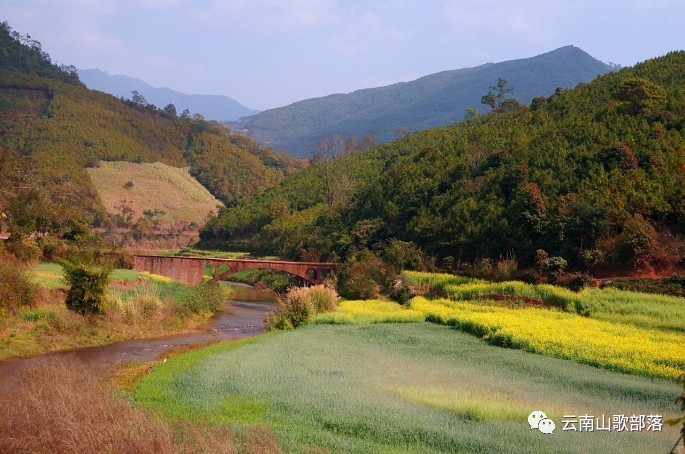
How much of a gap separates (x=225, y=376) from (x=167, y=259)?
1498 inches

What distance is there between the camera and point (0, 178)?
51531mm

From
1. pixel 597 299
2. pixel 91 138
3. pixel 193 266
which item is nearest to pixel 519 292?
pixel 597 299

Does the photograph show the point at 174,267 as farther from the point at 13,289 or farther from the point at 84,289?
the point at 13,289

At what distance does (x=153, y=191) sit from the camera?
404ft

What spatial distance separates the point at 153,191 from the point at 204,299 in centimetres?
8431

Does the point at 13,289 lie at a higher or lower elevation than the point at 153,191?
lower

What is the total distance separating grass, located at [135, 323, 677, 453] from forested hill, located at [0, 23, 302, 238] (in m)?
57.2

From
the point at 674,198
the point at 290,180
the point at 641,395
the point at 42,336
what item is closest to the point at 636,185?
the point at 674,198

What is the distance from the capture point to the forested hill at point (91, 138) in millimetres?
106938

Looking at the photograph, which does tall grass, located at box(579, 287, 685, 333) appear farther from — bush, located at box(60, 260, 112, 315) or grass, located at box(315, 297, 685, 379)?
bush, located at box(60, 260, 112, 315)

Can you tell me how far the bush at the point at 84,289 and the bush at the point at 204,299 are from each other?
26.4 feet

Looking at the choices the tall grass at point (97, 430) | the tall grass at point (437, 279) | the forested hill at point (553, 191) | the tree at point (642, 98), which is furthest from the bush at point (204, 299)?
the tree at point (642, 98)

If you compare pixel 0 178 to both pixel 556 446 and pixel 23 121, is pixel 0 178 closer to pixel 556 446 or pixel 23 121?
pixel 556 446

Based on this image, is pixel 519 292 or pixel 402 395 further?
pixel 519 292
